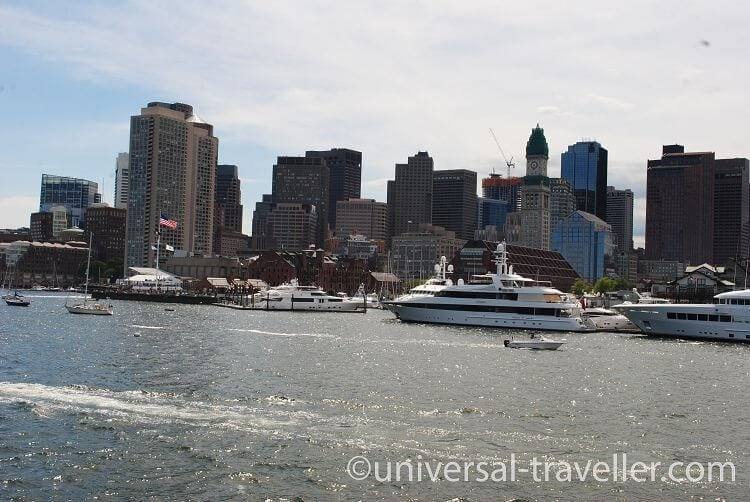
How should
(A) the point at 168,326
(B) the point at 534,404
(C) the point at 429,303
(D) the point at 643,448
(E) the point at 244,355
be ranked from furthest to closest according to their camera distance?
(C) the point at 429,303, (A) the point at 168,326, (E) the point at 244,355, (B) the point at 534,404, (D) the point at 643,448

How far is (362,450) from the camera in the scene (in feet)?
131

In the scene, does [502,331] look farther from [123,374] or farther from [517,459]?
[517,459]

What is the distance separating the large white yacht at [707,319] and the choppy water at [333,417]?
23852 millimetres

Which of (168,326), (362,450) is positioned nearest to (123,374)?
(362,450)

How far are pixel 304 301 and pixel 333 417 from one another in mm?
132399

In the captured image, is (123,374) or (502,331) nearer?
(123,374)

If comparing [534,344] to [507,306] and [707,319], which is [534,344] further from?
[707,319]

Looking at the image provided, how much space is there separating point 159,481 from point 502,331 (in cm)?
8663

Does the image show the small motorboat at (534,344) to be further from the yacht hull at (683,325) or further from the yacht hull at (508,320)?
the yacht hull at (683,325)

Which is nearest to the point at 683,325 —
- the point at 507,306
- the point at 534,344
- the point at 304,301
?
the point at 507,306

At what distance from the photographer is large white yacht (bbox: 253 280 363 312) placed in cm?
17762

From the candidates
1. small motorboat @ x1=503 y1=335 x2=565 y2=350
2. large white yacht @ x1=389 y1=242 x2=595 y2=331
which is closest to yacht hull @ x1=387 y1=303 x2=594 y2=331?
large white yacht @ x1=389 y1=242 x2=595 y2=331

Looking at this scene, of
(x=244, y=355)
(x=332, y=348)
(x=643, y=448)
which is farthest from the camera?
(x=332, y=348)

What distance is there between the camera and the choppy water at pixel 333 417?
35.1 metres
